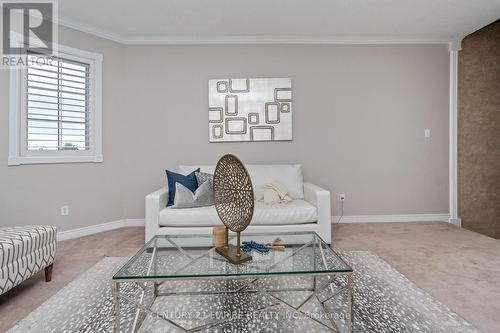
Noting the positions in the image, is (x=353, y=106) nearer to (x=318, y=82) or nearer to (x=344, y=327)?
(x=318, y=82)

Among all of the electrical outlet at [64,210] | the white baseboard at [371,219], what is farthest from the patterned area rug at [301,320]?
the white baseboard at [371,219]

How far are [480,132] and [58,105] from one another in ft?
17.3

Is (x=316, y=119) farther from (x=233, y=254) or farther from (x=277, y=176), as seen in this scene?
(x=233, y=254)

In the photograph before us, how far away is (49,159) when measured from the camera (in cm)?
313

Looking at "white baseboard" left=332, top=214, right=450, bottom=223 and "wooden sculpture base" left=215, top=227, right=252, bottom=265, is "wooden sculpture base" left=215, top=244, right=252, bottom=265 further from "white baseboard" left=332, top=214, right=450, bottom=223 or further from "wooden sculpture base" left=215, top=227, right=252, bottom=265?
"white baseboard" left=332, top=214, right=450, bottom=223

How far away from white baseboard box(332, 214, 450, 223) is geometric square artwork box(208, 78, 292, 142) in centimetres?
145

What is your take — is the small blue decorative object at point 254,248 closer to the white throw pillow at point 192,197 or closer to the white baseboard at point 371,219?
the white throw pillow at point 192,197

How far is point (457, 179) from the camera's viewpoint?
3938mm

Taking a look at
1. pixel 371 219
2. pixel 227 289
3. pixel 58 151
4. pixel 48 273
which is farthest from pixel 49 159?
pixel 371 219

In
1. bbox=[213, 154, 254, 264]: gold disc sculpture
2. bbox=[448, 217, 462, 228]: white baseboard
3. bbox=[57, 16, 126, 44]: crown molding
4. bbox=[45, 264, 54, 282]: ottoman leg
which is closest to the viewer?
bbox=[213, 154, 254, 264]: gold disc sculpture

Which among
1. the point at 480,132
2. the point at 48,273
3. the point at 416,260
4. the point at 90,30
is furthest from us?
the point at 480,132

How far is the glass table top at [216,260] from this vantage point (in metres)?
1.37

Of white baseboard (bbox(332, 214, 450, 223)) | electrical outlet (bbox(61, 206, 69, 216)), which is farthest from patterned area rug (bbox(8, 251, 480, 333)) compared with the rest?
white baseboard (bbox(332, 214, 450, 223))

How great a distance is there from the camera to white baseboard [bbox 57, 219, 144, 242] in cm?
324
